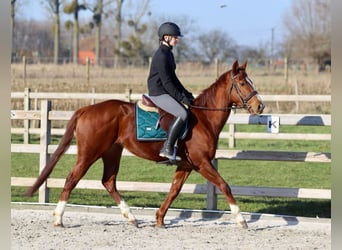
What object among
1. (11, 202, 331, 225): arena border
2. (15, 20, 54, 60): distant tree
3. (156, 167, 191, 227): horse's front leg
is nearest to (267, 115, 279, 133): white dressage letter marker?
(11, 202, 331, 225): arena border

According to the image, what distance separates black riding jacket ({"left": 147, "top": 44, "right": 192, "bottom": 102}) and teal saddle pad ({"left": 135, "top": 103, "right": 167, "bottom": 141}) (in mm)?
260

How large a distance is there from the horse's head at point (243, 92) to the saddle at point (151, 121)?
697 mm

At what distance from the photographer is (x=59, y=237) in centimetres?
677

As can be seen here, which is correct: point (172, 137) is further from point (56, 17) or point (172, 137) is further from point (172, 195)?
point (56, 17)

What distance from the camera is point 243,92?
7.32m

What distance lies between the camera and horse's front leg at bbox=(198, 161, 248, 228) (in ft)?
23.3

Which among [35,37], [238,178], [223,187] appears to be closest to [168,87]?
[223,187]

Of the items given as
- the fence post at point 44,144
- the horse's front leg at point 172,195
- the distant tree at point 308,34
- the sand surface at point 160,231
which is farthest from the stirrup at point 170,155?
the distant tree at point 308,34

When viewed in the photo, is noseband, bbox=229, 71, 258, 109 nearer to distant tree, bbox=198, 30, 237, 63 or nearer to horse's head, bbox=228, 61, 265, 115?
horse's head, bbox=228, 61, 265, 115

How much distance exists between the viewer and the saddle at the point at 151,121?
7.29m

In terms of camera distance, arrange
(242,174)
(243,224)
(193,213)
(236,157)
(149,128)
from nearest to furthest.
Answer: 1. (243,224)
2. (149,128)
3. (193,213)
4. (236,157)
5. (242,174)

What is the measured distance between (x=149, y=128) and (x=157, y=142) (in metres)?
0.19

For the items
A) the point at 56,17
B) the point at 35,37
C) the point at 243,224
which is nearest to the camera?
the point at 243,224

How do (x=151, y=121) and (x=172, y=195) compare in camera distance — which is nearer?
(x=151, y=121)
